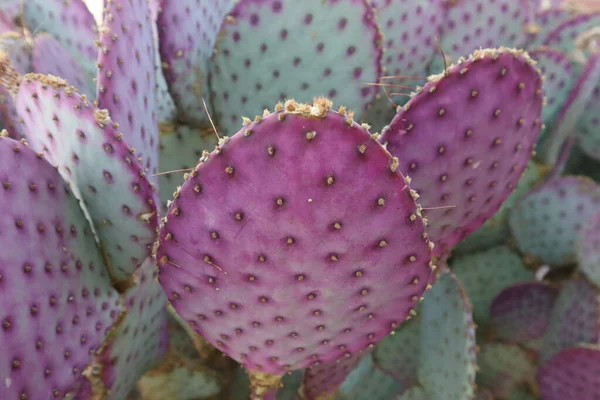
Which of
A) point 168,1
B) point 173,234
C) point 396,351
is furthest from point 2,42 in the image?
point 396,351

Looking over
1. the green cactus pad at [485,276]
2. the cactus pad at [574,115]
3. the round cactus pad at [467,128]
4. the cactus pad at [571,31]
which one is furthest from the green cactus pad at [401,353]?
the cactus pad at [571,31]

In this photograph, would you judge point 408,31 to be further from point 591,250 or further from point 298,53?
point 591,250

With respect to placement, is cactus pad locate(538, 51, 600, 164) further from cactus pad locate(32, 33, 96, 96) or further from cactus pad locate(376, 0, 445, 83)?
cactus pad locate(32, 33, 96, 96)

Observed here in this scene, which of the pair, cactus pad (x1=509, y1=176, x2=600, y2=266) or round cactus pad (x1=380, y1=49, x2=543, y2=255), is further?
cactus pad (x1=509, y1=176, x2=600, y2=266)

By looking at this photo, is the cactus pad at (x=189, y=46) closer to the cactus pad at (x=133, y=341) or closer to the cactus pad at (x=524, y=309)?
the cactus pad at (x=133, y=341)

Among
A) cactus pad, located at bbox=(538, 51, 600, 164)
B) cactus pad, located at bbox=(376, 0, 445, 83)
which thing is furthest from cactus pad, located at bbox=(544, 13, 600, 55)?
cactus pad, located at bbox=(376, 0, 445, 83)

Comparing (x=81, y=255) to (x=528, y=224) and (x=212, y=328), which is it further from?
(x=528, y=224)

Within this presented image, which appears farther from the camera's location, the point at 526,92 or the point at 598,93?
the point at 598,93

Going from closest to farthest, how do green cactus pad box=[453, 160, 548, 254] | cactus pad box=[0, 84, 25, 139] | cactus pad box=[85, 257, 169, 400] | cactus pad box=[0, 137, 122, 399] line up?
cactus pad box=[0, 137, 122, 399] < cactus pad box=[85, 257, 169, 400] < cactus pad box=[0, 84, 25, 139] < green cactus pad box=[453, 160, 548, 254]
